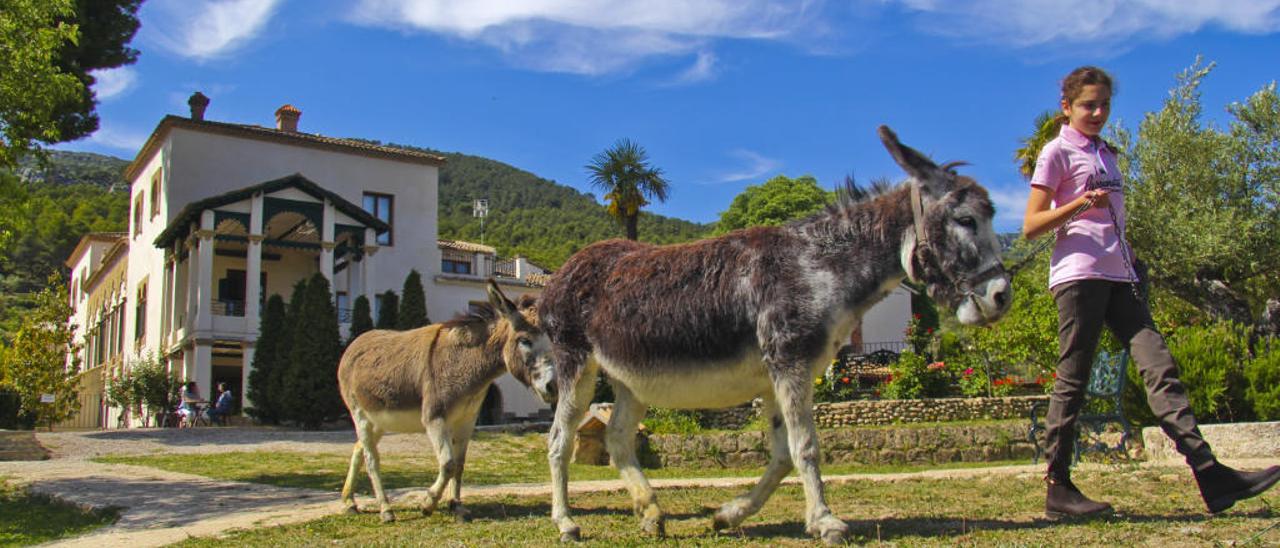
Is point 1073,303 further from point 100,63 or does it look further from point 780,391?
point 100,63

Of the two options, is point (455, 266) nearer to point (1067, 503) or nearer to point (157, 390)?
point (157, 390)

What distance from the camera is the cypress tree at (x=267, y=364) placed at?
30.7m

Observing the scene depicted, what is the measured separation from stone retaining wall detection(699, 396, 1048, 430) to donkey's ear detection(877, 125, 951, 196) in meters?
16.6

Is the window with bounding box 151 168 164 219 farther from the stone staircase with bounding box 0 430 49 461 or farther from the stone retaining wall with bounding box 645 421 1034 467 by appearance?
the stone retaining wall with bounding box 645 421 1034 467

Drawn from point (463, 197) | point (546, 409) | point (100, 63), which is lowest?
point (546, 409)

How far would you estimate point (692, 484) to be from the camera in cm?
1080

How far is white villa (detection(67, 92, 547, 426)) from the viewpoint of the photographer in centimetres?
3503

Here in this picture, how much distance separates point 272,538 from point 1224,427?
8.94m

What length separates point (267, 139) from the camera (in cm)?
4209

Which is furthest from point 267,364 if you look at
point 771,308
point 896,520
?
point 771,308

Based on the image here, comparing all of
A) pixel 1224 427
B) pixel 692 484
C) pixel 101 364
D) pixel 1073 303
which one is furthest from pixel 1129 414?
pixel 101 364

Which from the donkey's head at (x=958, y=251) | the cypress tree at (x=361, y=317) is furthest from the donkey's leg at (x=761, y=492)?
the cypress tree at (x=361, y=317)

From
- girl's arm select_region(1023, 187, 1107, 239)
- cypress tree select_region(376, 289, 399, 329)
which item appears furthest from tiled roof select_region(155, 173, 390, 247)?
girl's arm select_region(1023, 187, 1107, 239)

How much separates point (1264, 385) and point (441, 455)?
9.75m
